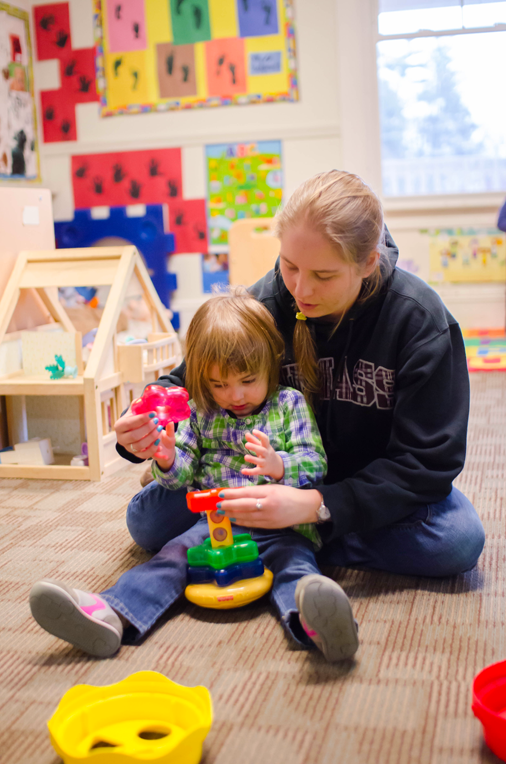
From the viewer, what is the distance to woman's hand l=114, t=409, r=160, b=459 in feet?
3.20

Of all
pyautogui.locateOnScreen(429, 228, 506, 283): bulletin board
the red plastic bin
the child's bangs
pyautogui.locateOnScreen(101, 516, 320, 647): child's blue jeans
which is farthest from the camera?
pyautogui.locateOnScreen(429, 228, 506, 283): bulletin board

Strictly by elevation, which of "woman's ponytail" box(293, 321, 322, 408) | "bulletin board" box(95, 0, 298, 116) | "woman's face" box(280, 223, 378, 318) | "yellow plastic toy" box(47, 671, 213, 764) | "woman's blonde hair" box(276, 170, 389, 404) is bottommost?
"yellow plastic toy" box(47, 671, 213, 764)

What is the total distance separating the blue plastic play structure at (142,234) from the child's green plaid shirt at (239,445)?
88.7 inches

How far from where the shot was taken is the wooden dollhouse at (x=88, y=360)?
1.65 metres

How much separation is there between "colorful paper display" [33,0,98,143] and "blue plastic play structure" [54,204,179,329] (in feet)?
1.38

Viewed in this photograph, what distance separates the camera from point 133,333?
2158mm

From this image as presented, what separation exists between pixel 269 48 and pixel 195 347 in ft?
8.16

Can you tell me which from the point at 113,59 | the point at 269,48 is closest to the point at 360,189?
the point at 269,48

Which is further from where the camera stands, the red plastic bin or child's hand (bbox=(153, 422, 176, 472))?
child's hand (bbox=(153, 422, 176, 472))

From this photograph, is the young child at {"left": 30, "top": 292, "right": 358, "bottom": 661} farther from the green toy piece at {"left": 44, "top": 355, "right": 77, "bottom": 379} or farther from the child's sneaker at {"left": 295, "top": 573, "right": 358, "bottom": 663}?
the green toy piece at {"left": 44, "top": 355, "right": 77, "bottom": 379}

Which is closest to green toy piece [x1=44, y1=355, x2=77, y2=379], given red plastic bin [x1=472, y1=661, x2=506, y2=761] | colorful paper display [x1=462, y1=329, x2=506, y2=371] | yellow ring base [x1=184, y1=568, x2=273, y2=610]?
yellow ring base [x1=184, y1=568, x2=273, y2=610]

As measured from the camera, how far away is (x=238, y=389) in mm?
1044

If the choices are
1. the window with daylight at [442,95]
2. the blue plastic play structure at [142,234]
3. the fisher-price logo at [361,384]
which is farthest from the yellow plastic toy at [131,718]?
the window with daylight at [442,95]

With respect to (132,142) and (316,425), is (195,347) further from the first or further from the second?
(132,142)
